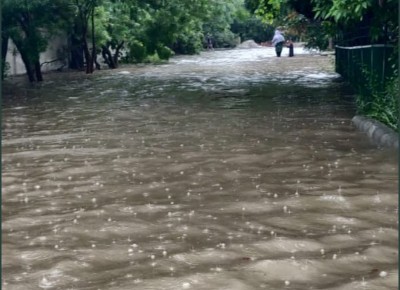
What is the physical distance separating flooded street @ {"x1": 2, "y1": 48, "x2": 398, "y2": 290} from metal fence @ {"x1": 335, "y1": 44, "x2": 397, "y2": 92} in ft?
2.66

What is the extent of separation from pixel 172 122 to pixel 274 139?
260cm

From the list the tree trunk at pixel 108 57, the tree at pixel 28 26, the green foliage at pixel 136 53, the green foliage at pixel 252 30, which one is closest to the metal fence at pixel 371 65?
the tree at pixel 28 26

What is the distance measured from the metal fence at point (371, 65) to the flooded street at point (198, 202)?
0.81 meters

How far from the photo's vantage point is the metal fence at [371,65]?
12.2m

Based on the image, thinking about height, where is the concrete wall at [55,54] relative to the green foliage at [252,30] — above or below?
above

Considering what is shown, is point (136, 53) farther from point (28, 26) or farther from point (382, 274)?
point (382, 274)

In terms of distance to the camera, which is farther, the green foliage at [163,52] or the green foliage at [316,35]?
the green foliage at [163,52]

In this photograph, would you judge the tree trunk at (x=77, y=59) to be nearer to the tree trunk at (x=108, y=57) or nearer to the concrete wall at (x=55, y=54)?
the concrete wall at (x=55, y=54)

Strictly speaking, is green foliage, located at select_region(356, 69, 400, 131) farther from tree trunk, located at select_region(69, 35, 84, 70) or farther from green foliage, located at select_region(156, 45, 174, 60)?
green foliage, located at select_region(156, 45, 174, 60)

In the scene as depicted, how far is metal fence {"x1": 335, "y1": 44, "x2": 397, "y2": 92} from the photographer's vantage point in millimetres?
12211

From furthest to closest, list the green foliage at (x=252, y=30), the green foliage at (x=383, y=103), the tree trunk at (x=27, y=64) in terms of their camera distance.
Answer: the green foliage at (x=252, y=30) < the tree trunk at (x=27, y=64) < the green foliage at (x=383, y=103)

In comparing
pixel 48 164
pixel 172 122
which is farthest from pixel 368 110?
pixel 48 164

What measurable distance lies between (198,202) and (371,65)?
26.7 ft

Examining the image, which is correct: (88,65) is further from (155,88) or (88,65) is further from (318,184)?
(318,184)
